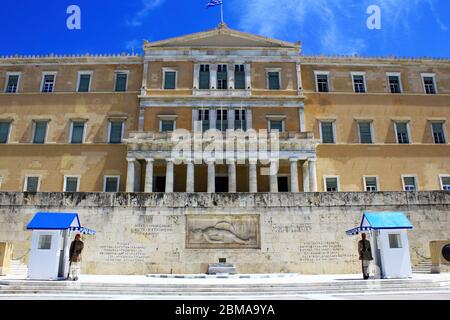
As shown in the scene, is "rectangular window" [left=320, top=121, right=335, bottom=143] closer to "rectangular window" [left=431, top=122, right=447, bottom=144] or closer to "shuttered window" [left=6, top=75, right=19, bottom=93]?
"rectangular window" [left=431, top=122, right=447, bottom=144]

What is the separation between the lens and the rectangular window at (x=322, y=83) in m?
32.6

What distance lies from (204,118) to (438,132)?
1881 centimetres

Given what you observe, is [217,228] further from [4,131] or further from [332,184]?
[4,131]

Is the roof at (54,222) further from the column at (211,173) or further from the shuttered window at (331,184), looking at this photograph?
the shuttered window at (331,184)

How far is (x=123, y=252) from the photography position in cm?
1591

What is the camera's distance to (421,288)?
36.6ft

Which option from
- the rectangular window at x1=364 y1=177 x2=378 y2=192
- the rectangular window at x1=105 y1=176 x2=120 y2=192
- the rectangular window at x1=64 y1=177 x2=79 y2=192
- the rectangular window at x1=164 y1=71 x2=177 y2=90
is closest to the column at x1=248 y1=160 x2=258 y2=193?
the rectangular window at x1=364 y1=177 x2=378 y2=192

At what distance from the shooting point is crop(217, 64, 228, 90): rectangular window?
31.6 m

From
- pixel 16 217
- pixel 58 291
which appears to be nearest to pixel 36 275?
pixel 58 291

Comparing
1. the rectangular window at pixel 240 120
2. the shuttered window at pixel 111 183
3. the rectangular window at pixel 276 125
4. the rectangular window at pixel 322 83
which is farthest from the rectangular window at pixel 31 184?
the rectangular window at pixel 322 83

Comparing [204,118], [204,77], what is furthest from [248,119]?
[204,77]
